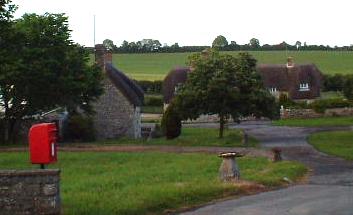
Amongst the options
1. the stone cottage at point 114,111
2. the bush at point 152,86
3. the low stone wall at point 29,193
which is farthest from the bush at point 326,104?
the low stone wall at point 29,193

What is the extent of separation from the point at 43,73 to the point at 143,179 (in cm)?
2361

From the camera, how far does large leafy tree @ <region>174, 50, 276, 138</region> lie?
4178 centimetres

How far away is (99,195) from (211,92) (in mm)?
26505

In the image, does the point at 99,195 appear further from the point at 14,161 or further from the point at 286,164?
the point at 14,161

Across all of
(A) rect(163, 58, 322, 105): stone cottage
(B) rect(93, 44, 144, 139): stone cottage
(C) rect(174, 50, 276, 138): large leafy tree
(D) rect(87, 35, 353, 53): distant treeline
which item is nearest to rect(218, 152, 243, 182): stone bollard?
(C) rect(174, 50, 276, 138): large leafy tree

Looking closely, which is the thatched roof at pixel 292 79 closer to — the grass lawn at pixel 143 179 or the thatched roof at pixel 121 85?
the thatched roof at pixel 121 85

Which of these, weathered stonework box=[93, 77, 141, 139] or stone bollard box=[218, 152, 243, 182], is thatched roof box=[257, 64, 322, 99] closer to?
weathered stonework box=[93, 77, 141, 139]

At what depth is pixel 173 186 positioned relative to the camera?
1728 centimetres

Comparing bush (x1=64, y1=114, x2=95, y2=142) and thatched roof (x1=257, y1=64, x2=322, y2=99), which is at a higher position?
thatched roof (x1=257, y1=64, x2=322, y2=99)

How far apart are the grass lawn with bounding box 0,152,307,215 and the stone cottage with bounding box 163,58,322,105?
59.4 metres

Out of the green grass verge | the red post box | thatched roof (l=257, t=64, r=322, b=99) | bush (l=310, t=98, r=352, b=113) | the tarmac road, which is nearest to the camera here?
the red post box

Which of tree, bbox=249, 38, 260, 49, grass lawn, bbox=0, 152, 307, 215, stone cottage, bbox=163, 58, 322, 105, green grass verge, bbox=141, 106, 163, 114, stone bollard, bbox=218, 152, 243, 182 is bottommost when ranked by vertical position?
green grass verge, bbox=141, 106, 163, 114

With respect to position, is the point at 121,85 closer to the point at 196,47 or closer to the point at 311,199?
the point at 311,199

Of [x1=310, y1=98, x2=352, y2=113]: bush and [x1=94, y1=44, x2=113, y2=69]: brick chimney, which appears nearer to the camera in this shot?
[x1=94, y1=44, x2=113, y2=69]: brick chimney
